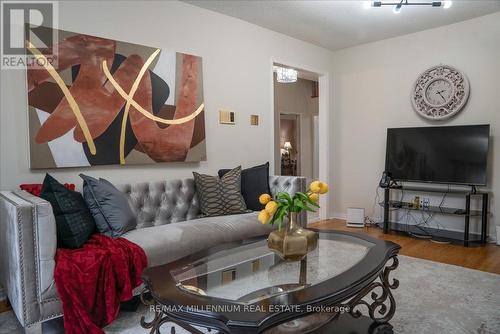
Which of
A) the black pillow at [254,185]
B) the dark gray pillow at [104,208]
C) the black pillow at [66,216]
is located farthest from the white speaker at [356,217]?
the black pillow at [66,216]

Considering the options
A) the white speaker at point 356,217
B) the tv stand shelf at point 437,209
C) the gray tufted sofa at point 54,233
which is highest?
the gray tufted sofa at point 54,233

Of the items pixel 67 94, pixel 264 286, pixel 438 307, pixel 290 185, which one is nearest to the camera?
pixel 264 286

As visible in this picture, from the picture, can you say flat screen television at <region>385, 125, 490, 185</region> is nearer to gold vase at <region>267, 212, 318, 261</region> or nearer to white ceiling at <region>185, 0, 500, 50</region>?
white ceiling at <region>185, 0, 500, 50</region>

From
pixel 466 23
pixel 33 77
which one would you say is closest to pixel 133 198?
pixel 33 77

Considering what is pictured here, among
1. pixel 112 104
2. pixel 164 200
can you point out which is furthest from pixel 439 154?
pixel 112 104

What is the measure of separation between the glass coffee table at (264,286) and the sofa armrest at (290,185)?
1.15 m

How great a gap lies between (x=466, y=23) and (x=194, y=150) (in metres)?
3.71

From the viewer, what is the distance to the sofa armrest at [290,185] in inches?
136

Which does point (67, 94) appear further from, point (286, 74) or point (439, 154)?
point (439, 154)

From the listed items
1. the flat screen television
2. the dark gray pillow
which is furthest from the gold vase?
the flat screen television

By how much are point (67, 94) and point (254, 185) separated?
Result: 191 cm

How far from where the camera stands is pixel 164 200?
3135 millimetres

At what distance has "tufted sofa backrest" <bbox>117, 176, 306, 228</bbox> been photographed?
2.96 meters

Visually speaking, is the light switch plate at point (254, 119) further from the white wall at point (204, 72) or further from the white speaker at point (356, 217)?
the white speaker at point (356, 217)
